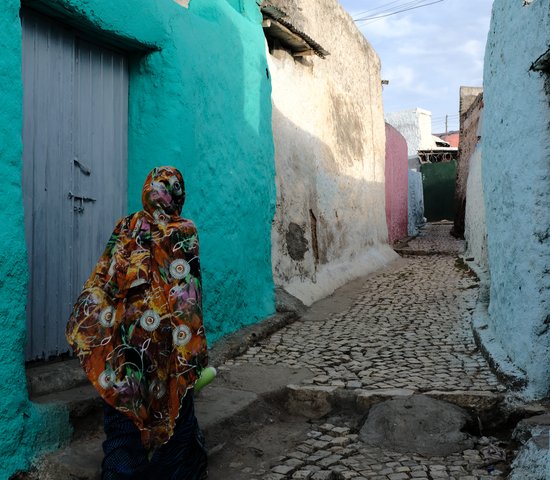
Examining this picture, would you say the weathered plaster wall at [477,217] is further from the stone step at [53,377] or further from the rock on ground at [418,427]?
the stone step at [53,377]

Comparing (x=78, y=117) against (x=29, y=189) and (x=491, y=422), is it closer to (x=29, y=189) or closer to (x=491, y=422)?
(x=29, y=189)

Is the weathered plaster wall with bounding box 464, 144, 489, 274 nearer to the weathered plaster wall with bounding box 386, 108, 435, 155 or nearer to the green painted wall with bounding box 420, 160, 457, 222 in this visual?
the green painted wall with bounding box 420, 160, 457, 222

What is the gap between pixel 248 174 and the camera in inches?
225

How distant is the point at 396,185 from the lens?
1570 centimetres

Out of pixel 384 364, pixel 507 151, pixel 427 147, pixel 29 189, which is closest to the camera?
pixel 29 189

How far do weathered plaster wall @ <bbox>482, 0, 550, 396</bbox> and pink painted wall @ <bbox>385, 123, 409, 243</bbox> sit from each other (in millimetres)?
8980

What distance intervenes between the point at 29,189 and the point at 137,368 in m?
1.34

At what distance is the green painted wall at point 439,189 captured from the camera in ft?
88.6

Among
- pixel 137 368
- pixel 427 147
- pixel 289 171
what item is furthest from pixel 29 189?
pixel 427 147

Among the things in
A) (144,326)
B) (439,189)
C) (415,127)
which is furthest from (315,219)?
(415,127)

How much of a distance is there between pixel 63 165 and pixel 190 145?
123 centimetres

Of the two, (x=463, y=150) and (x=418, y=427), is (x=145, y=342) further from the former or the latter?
(x=463, y=150)

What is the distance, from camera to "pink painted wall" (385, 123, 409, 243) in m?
14.2

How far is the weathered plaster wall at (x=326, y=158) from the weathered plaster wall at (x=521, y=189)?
2680 millimetres
